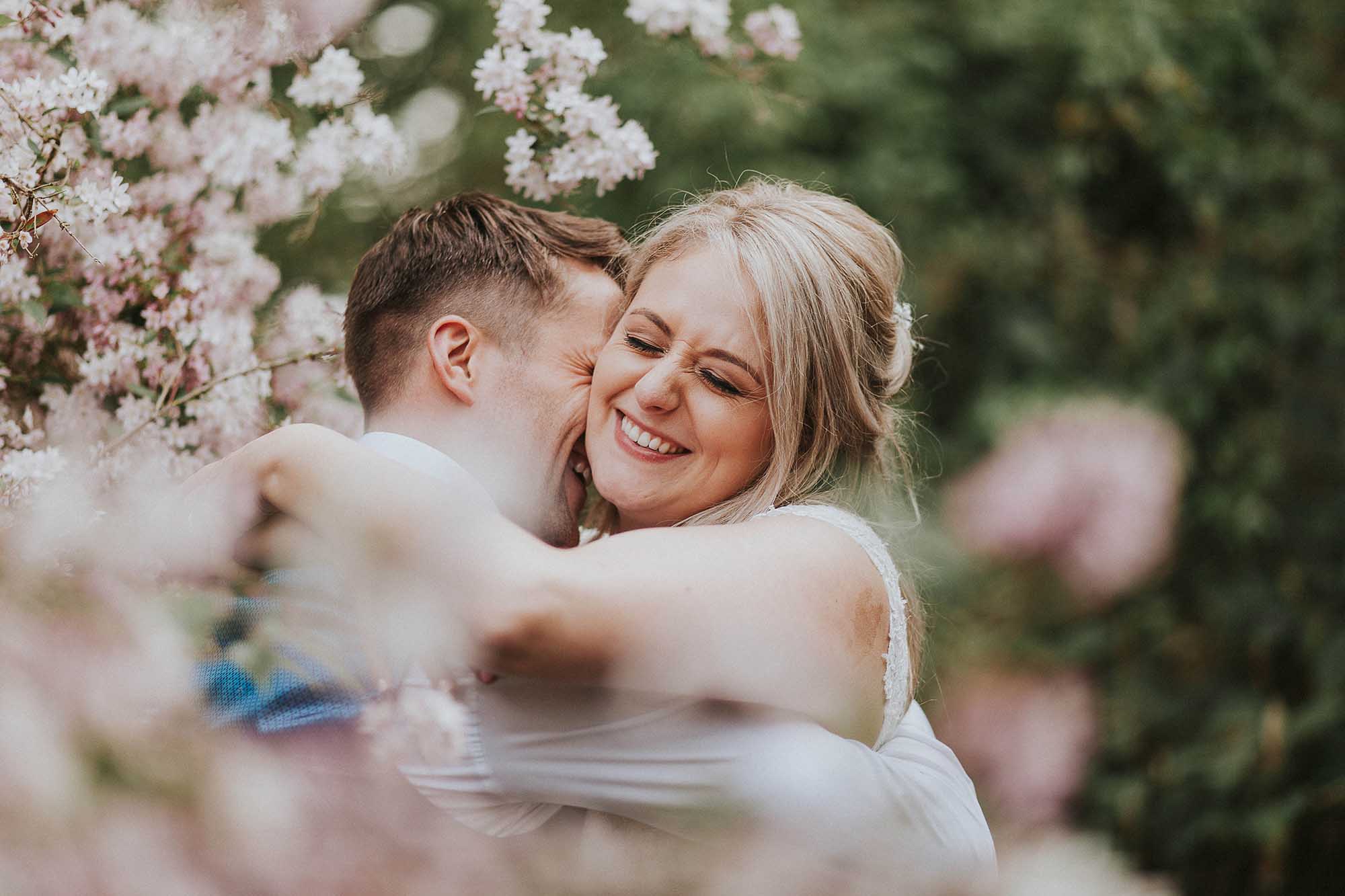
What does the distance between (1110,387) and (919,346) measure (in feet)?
8.78

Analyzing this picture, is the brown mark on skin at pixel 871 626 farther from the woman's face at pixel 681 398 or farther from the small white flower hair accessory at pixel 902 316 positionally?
the small white flower hair accessory at pixel 902 316

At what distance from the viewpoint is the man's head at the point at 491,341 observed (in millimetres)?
2391

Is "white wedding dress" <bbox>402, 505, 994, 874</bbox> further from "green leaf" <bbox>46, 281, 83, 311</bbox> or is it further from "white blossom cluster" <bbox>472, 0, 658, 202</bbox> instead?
"white blossom cluster" <bbox>472, 0, 658, 202</bbox>

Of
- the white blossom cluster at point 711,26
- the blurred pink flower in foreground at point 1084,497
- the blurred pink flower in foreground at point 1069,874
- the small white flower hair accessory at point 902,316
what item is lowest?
the blurred pink flower in foreground at point 1084,497

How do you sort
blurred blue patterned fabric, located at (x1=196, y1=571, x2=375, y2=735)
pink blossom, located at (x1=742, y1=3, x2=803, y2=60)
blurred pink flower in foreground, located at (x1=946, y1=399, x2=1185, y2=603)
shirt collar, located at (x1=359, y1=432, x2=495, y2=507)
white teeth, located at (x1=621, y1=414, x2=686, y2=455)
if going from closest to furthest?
blurred blue patterned fabric, located at (x1=196, y1=571, x2=375, y2=735) < shirt collar, located at (x1=359, y1=432, x2=495, y2=507) < white teeth, located at (x1=621, y1=414, x2=686, y2=455) < pink blossom, located at (x1=742, y1=3, x2=803, y2=60) < blurred pink flower in foreground, located at (x1=946, y1=399, x2=1185, y2=603)

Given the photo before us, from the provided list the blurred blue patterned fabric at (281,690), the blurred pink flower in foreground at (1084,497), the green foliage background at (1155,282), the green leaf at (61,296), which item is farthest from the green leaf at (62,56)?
the blurred pink flower in foreground at (1084,497)

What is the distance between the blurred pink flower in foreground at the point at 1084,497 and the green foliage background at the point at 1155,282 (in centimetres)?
24

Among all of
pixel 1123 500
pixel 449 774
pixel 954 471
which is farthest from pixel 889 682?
pixel 954 471

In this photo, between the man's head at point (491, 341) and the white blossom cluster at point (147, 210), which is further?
the man's head at point (491, 341)

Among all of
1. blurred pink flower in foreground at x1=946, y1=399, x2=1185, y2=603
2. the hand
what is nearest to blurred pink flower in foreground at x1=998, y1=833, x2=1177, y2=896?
the hand

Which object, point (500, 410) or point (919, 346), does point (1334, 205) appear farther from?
point (500, 410)

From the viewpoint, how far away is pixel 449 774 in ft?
6.01

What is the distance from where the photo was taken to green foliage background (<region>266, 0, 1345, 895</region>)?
444 centimetres

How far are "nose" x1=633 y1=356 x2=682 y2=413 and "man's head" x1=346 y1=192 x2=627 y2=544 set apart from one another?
321 mm
